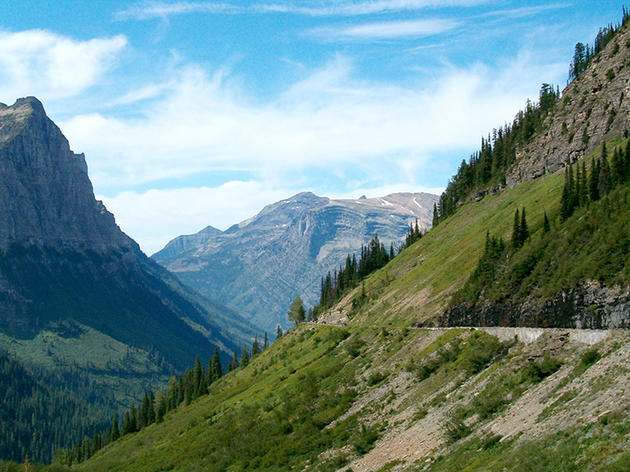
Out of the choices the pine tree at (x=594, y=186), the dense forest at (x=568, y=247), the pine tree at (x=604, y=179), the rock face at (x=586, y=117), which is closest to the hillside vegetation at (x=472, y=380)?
the dense forest at (x=568, y=247)

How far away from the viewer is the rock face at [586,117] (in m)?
110

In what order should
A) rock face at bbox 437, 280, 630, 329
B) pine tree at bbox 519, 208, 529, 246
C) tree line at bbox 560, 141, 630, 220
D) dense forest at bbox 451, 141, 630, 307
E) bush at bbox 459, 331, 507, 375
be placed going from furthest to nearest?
pine tree at bbox 519, 208, 529, 246 < tree line at bbox 560, 141, 630, 220 < dense forest at bbox 451, 141, 630, 307 < rock face at bbox 437, 280, 630, 329 < bush at bbox 459, 331, 507, 375

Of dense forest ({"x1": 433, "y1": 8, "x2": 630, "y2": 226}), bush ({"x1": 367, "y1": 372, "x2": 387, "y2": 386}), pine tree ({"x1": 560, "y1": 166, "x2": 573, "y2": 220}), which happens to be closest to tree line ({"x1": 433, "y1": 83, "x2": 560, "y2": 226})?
dense forest ({"x1": 433, "y1": 8, "x2": 630, "y2": 226})

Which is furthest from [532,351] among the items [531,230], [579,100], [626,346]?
[579,100]

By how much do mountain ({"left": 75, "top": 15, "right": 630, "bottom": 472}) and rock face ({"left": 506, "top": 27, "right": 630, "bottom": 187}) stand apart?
30.8 inches

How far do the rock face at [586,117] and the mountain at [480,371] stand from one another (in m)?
0.78

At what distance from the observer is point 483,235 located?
353ft

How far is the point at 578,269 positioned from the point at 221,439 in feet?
154

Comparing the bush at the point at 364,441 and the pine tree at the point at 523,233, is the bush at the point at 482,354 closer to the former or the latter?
the bush at the point at 364,441

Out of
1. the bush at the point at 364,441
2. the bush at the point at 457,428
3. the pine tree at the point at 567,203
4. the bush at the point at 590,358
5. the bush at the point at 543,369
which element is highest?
the pine tree at the point at 567,203

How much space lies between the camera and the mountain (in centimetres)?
2645

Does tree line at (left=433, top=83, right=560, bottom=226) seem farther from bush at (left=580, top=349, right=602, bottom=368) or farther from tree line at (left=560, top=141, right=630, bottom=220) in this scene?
bush at (left=580, top=349, right=602, bottom=368)

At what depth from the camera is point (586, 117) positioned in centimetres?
12019

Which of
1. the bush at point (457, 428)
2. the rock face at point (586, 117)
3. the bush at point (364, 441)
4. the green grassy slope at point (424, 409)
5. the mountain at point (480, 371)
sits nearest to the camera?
the green grassy slope at point (424, 409)
